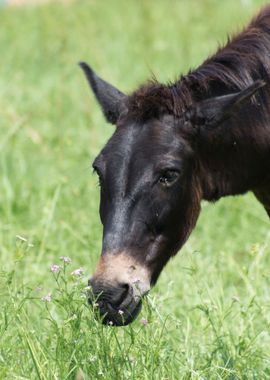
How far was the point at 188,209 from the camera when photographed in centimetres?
490

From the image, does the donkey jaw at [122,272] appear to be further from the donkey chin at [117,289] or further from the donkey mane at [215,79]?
the donkey mane at [215,79]

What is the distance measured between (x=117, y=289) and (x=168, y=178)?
661mm

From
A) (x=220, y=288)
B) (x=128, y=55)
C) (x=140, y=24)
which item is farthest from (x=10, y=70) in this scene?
(x=220, y=288)

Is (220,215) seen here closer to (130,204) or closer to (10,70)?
(130,204)

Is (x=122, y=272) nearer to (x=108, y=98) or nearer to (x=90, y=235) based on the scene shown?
(x=108, y=98)

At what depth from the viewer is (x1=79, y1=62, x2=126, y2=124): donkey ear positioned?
205 inches

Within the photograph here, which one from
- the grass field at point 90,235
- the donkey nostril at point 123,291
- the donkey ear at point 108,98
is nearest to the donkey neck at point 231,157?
the grass field at point 90,235

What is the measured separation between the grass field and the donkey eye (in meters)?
0.52

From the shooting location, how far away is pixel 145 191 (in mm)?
4660

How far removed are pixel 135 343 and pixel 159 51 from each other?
29.5 feet

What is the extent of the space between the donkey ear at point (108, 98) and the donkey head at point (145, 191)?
113mm

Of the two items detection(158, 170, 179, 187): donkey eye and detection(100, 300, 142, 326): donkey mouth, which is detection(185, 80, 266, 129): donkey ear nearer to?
detection(158, 170, 179, 187): donkey eye

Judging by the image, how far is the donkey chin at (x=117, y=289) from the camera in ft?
14.4

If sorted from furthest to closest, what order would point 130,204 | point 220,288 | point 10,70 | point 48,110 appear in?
point 10,70 → point 48,110 → point 220,288 → point 130,204
